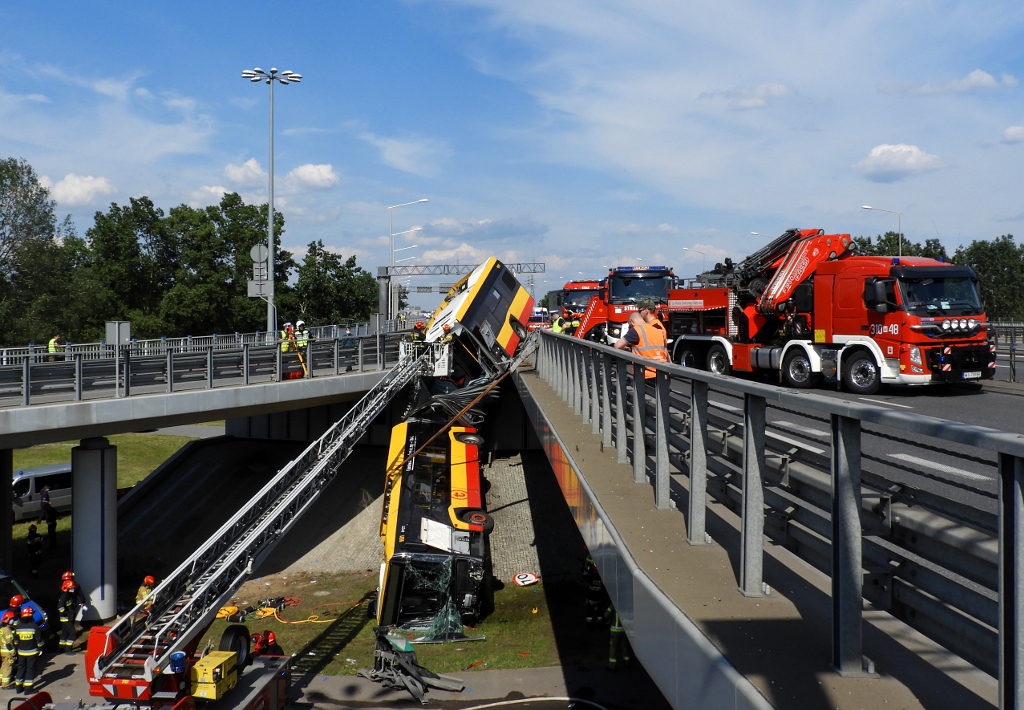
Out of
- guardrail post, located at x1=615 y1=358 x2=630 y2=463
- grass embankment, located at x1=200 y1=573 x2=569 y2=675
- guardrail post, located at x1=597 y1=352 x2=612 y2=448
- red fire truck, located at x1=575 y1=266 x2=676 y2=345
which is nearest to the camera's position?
guardrail post, located at x1=615 y1=358 x2=630 y2=463

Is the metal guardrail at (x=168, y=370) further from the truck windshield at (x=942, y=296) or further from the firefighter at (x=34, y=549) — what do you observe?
the truck windshield at (x=942, y=296)

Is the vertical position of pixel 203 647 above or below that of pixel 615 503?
below

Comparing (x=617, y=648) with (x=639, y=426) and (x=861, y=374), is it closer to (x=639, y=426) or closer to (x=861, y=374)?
(x=861, y=374)

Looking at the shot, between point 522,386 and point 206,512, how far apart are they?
15.6 metres

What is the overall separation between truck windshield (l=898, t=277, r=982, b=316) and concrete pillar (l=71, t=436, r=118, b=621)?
59.9 ft

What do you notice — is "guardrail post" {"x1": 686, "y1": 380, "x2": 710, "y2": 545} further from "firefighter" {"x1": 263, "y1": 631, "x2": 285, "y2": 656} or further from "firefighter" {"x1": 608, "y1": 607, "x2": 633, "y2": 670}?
"firefighter" {"x1": 263, "y1": 631, "x2": 285, "y2": 656}

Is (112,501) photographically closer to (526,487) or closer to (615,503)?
(526,487)

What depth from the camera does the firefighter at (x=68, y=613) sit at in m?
16.8

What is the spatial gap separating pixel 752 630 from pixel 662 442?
2.04 meters

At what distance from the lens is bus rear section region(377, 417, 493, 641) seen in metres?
15.4

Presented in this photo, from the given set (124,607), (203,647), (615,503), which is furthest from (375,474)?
(615,503)

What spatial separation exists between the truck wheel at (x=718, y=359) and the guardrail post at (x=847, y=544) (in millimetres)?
18640

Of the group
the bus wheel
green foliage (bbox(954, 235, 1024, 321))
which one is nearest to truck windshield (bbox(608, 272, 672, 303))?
the bus wheel

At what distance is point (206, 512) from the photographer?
26.5 meters
